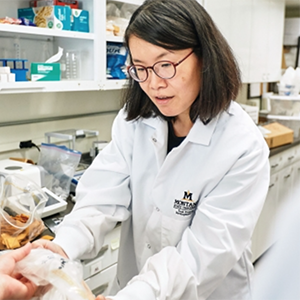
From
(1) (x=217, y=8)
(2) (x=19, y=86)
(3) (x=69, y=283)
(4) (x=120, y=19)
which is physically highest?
(1) (x=217, y=8)

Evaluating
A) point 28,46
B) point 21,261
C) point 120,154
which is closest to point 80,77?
point 28,46

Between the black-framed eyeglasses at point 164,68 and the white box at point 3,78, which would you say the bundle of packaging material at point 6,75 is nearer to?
the white box at point 3,78

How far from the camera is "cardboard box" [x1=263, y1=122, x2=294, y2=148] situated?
118 inches

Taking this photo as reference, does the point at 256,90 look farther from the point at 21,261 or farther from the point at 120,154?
the point at 21,261

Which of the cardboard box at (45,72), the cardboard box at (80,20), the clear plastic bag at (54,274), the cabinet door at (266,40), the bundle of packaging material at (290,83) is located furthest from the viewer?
the bundle of packaging material at (290,83)

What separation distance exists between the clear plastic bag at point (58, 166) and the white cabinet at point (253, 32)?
137 cm

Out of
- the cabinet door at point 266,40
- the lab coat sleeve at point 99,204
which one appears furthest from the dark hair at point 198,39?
the cabinet door at point 266,40

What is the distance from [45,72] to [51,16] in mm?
266

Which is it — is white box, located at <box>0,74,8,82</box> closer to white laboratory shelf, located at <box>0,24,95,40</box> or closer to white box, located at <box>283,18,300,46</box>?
white laboratory shelf, located at <box>0,24,95,40</box>

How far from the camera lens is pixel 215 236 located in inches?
38.4

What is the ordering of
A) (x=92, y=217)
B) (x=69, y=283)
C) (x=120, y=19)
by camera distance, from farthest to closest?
(x=120, y=19) < (x=92, y=217) < (x=69, y=283)

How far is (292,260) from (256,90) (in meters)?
3.75

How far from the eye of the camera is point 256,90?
12.5ft

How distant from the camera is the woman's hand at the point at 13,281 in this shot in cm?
84
